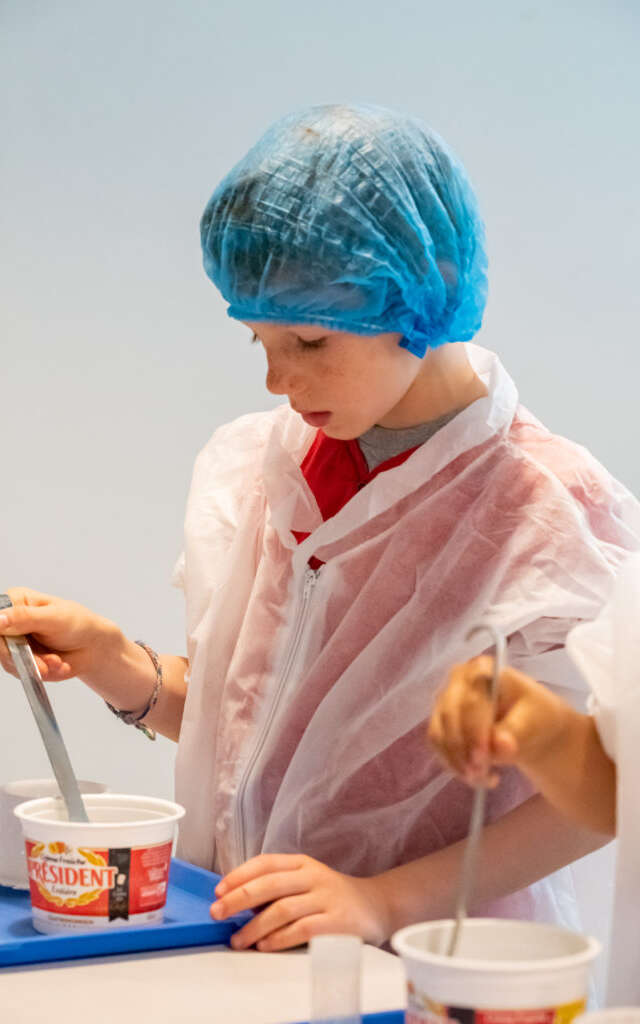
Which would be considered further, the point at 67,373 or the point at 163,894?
the point at 67,373

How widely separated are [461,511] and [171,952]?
44cm

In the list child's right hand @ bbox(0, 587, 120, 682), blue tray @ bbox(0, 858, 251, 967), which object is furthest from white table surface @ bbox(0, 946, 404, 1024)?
child's right hand @ bbox(0, 587, 120, 682)

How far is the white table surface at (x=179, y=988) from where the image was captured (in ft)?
2.48

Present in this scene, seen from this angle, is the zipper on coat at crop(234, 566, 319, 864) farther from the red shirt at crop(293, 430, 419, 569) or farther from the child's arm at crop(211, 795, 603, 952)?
the child's arm at crop(211, 795, 603, 952)

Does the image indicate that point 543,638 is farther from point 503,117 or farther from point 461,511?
point 503,117

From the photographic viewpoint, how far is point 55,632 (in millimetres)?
1174

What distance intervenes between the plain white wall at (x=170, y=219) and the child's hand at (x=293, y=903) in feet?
4.54

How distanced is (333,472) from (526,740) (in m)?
0.58

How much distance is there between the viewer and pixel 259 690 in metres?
1.16

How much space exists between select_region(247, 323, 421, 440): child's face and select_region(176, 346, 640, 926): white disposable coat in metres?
0.07

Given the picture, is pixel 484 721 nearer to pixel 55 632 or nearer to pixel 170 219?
pixel 55 632

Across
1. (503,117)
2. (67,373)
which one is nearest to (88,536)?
(67,373)

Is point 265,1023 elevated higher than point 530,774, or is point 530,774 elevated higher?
point 530,774

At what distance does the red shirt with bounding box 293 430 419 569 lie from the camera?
45.8 inches
